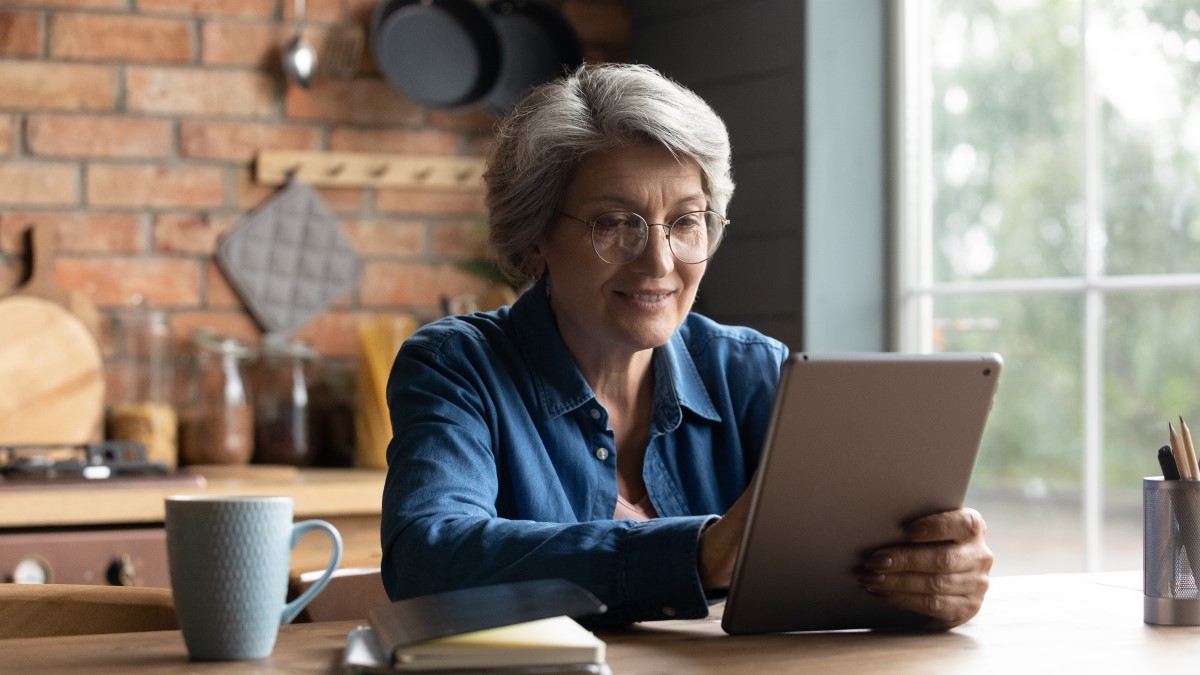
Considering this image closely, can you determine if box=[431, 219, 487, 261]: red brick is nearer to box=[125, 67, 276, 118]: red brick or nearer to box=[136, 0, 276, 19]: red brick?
box=[125, 67, 276, 118]: red brick

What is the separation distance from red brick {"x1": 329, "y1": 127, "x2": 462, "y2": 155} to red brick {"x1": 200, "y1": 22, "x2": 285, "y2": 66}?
223 mm

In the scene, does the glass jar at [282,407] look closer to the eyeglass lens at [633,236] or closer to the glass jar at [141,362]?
the glass jar at [141,362]

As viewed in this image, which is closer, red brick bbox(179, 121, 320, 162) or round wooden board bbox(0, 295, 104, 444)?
round wooden board bbox(0, 295, 104, 444)

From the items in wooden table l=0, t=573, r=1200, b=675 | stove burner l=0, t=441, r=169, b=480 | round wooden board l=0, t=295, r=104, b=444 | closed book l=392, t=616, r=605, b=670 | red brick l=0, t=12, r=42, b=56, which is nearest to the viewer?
closed book l=392, t=616, r=605, b=670

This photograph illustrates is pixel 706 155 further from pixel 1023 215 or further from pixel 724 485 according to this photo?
pixel 1023 215

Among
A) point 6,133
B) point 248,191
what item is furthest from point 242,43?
point 6,133

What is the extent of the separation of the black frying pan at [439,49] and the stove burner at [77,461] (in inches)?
42.0

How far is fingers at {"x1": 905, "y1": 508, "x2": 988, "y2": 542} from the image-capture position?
1271mm

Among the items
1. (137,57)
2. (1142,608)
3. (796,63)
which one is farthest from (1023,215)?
(137,57)

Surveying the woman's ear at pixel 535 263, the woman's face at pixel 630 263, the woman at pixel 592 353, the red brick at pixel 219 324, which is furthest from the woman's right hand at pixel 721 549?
Result: the red brick at pixel 219 324

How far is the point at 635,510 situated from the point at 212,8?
1.98 meters

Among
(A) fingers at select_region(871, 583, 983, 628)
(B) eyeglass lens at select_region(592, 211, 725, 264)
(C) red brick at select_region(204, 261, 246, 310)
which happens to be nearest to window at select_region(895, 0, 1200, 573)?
(B) eyeglass lens at select_region(592, 211, 725, 264)

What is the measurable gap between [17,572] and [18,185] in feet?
3.25

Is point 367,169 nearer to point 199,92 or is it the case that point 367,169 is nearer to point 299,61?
point 299,61
